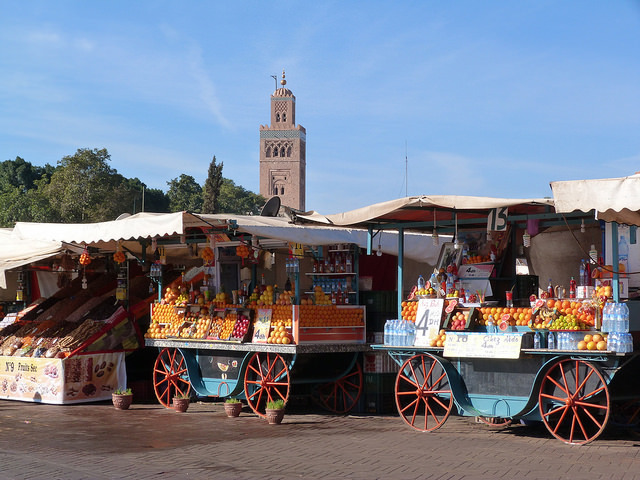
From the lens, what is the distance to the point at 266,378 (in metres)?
10.8

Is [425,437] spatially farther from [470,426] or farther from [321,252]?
[321,252]

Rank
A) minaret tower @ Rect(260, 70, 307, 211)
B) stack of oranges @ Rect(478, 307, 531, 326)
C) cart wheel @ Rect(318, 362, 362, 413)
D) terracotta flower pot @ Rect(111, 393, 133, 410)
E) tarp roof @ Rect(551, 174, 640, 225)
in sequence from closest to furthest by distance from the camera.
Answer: tarp roof @ Rect(551, 174, 640, 225) → stack of oranges @ Rect(478, 307, 531, 326) → cart wheel @ Rect(318, 362, 362, 413) → terracotta flower pot @ Rect(111, 393, 133, 410) → minaret tower @ Rect(260, 70, 307, 211)

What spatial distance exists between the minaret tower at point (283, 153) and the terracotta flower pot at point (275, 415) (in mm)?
99010

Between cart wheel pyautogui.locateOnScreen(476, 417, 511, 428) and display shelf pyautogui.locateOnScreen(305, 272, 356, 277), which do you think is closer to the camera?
cart wheel pyautogui.locateOnScreen(476, 417, 511, 428)

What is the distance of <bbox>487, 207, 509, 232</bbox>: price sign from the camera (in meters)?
9.04

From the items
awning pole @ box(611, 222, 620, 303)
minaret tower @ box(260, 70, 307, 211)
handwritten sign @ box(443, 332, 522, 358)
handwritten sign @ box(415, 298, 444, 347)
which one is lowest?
handwritten sign @ box(443, 332, 522, 358)

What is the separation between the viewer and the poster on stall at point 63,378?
40.7 ft

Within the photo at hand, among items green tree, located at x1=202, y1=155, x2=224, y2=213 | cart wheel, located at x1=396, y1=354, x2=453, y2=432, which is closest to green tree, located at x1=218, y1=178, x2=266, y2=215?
green tree, located at x1=202, y1=155, x2=224, y2=213

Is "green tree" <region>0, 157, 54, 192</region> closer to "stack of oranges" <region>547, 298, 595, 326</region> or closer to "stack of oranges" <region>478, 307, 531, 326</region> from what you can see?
"stack of oranges" <region>478, 307, 531, 326</region>

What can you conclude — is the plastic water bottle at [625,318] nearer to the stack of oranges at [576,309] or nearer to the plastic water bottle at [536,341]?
the stack of oranges at [576,309]

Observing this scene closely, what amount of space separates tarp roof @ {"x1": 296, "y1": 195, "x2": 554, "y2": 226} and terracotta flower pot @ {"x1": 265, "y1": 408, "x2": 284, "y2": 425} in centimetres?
250

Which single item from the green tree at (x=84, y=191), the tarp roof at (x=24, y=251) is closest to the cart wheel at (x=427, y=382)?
Result: the tarp roof at (x=24, y=251)

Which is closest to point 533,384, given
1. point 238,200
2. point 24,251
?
point 24,251

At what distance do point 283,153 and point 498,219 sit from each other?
10189 centimetres
